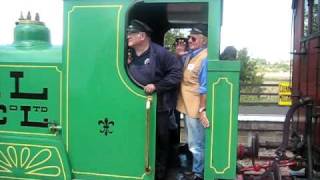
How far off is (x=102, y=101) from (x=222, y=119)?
0.93 m

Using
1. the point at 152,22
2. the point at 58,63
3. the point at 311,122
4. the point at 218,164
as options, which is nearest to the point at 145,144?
the point at 218,164

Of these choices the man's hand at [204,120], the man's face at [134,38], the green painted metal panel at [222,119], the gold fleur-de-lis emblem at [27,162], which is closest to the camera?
the green painted metal panel at [222,119]

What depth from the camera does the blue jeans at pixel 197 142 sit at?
3576 mm

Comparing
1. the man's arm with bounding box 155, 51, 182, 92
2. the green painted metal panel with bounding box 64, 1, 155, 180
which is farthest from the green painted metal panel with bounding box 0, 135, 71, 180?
the man's arm with bounding box 155, 51, 182, 92

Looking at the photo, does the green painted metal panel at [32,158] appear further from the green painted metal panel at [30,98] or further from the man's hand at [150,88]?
the man's hand at [150,88]

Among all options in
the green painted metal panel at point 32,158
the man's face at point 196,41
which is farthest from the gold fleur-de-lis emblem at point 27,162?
the man's face at point 196,41

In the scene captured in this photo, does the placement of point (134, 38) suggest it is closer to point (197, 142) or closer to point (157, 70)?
point (157, 70)

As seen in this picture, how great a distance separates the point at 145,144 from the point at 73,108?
64cm

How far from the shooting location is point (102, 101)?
3.52 m

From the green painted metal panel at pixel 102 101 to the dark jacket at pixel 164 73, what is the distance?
152 millimetres

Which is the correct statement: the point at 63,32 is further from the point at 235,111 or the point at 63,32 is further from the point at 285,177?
the point at 285,177

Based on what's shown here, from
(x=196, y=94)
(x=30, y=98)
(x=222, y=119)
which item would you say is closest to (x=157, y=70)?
(x=196, y=94)

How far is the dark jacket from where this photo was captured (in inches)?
137

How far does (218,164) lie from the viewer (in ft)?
10.9
